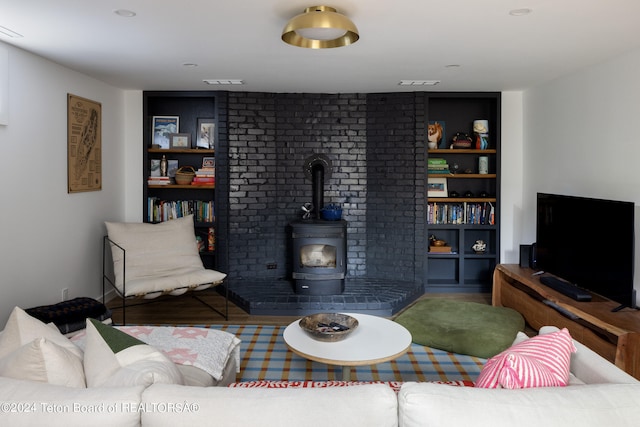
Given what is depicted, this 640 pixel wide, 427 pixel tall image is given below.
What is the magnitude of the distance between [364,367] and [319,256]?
195 centimetres

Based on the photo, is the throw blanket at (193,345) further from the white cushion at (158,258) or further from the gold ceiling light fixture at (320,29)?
the gold ceiling light fixture at (320,29)

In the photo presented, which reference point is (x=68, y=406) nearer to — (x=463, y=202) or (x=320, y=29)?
(x=320, y=29)

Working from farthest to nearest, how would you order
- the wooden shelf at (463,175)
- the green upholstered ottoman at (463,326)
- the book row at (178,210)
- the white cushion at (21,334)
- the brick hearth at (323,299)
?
the book row at (178,210) < the wooden shelf at (463,175) < the brick hearth at (323,299) < the green upholstered ottoman at (463,326) < the white cushion at (21,334)

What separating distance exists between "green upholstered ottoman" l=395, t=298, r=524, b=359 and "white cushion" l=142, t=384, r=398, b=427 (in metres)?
2.52

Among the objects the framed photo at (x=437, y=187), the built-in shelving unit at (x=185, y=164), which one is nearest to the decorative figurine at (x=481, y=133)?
the framed photo at (x=437, y=187)

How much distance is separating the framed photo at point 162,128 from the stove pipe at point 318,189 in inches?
67.0

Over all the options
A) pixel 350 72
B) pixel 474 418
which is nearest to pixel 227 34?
pixel 350 72

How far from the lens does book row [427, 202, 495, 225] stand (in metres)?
5.55

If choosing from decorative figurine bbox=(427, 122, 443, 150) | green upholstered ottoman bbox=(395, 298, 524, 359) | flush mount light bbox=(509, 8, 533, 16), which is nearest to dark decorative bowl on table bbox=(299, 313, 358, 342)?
green upholstered ottoman bbox=(395, 298, 524, 359)

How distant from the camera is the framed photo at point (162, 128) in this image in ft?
18.4

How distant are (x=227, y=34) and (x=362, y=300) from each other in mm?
2729

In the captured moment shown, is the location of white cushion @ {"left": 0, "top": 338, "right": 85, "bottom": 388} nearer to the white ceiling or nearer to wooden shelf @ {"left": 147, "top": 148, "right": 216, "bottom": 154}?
the white ceiling

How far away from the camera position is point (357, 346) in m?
2.74

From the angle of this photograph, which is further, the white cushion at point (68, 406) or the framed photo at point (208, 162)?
the framed photo at point (208, 162)
